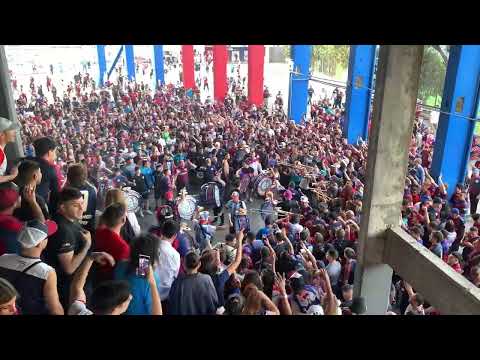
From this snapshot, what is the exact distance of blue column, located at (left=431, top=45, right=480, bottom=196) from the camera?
9312 mm

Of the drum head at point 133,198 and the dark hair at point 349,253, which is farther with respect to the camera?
A: the drum head at point 133,198

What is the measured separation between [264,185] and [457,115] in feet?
14.8

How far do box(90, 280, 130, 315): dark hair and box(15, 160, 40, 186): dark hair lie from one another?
2.10 m

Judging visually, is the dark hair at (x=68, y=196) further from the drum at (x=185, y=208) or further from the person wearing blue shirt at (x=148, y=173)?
the person wearing blue shirt at (x=148, y=173)

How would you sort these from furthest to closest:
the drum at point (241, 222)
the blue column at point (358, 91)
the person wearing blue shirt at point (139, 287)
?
A: the blue column at point (358, 91)
the drum at point (241, 222)
the person wearing blue shirt at point (139, 287)

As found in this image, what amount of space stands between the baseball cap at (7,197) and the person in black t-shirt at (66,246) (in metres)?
0.37

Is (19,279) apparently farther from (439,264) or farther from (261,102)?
(261,102)

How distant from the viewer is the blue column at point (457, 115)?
9312 millimetres

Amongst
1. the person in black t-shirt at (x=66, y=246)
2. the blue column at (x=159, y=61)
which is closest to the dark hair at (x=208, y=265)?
the person in black t-shirt at (x=66, y=246)

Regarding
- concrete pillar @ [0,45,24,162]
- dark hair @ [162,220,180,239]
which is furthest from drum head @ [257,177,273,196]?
dark hair @ [162,220,180,239]

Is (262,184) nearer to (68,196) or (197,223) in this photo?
(197,223)

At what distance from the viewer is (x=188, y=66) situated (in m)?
24.4
